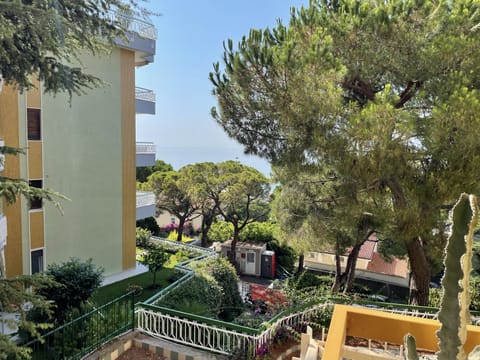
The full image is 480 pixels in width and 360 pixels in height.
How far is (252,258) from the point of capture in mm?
21578

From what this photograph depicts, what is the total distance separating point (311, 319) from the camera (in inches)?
280

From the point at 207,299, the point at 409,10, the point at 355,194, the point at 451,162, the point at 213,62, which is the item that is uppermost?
the point at 409,10

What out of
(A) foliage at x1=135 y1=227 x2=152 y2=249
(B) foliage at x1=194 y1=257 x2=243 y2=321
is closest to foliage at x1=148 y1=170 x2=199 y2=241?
(A) foliage at x1=135 y1=227 x2=152 y2=249

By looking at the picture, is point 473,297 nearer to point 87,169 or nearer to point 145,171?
point 87,169

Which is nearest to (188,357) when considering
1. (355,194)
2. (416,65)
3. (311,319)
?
(311,319)

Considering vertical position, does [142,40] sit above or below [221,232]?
above

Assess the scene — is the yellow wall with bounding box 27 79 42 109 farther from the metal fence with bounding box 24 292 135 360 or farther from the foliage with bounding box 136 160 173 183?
the foliage with bounding box 136 160 173 183

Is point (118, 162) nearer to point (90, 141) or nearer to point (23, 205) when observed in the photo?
point (90, 141)

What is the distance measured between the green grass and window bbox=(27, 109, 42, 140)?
4.90 meters

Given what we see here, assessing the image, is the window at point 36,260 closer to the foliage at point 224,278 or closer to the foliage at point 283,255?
the foliage at point 224,278

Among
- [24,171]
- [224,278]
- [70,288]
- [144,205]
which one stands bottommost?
[224,278]

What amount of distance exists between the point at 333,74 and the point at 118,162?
338 inches

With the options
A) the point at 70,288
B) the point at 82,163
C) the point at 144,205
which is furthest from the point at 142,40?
the point at 70,288

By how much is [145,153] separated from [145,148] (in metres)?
0.21
